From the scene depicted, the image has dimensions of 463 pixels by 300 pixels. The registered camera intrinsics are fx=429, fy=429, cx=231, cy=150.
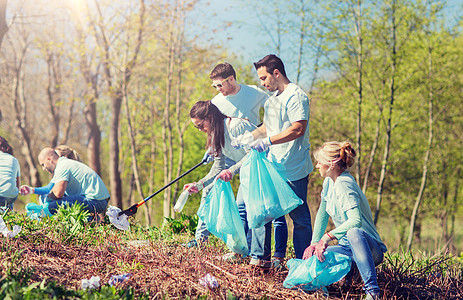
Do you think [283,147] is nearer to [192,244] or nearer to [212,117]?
[212,117]

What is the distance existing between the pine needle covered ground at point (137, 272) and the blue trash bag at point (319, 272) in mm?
67

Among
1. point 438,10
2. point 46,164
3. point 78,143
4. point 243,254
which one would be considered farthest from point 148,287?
point 78,143

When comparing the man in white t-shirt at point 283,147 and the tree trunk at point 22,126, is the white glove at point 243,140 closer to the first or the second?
the man in white t-shirt at point 283,147

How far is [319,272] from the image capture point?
2.88 m

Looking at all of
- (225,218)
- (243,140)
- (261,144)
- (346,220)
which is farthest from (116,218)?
(346,220)

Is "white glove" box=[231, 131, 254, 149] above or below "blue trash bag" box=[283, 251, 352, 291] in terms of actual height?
above

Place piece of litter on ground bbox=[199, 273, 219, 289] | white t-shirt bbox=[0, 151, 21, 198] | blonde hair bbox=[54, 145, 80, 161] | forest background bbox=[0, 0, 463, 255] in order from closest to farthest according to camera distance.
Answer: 1. piece of litter on ground bbox=[199, 273, 219, 289]
2. white t-shirt bbox=[0, 151, 21, 198]
3. blonde hair bbox=[54, 145, 80, 161]
4. forest background bbox=[0, 0, 463, 255]

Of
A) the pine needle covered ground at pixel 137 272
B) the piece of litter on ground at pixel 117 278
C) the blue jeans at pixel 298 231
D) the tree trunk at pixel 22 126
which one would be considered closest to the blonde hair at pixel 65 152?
the pine needle covered ground at pixel 137 272

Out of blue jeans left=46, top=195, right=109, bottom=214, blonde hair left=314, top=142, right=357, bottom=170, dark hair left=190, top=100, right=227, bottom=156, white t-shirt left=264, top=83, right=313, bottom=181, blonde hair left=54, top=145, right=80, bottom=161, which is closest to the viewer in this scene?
blonde hair left=314, top=142, right=357, bottom=170

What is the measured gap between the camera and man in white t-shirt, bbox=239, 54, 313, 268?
332 cm

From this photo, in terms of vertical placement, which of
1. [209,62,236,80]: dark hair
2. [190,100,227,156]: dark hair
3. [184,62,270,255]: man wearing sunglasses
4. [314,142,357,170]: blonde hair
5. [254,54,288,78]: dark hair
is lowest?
[314,142,357,170]: blonde hair

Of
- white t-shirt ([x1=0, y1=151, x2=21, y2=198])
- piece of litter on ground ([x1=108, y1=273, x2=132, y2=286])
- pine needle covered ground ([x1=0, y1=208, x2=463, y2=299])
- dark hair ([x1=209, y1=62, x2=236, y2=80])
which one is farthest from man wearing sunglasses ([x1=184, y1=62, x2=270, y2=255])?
white t-shirt ([x1=0, y1=151, x2=21, y2=198])

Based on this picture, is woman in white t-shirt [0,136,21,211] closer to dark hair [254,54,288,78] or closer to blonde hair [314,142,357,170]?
dark hair [254,54,288,78]

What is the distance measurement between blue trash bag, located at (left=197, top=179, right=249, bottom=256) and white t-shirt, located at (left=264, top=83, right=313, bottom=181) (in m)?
0.48
